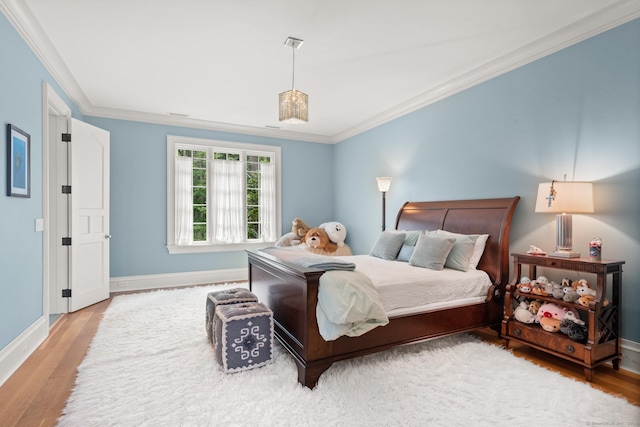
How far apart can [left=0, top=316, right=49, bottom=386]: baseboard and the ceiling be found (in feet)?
8.09

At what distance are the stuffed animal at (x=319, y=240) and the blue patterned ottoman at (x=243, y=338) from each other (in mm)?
2791

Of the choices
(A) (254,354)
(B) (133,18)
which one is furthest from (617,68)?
(B) (133,18)

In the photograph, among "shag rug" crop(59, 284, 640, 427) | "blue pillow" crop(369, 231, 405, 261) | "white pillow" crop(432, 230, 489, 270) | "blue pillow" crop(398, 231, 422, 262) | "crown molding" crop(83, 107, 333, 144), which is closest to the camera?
"shag rug" crop(59, 284, 640, 427)

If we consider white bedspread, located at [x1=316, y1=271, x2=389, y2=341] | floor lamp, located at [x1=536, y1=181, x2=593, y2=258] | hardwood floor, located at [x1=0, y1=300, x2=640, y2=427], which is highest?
floor lamp, located at [x1=536, y1=181, x2=593, y2=258]

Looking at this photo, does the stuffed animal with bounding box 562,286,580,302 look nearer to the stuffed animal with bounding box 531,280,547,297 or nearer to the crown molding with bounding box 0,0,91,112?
the stuffed animal with bounding box 531,280,547,297

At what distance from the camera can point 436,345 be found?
2.95 meters

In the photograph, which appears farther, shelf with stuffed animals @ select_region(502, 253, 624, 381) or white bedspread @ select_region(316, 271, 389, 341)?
shelf with stuffed animals @ select_region(502, 253, 624, 381)

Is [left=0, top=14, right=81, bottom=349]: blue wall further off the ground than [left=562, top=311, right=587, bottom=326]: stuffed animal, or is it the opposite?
[left=0, top=14, right=81, bottom=349]: blue wall

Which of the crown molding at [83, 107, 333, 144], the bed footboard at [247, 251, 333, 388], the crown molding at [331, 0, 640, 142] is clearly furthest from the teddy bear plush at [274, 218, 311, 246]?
the bed footboard at [247, 251, 333, 388]

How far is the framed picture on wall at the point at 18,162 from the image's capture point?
252cm

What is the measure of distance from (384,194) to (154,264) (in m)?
3.77

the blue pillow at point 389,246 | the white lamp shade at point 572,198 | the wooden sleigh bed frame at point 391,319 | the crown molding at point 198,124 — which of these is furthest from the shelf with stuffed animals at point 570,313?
the crown molding at point 198,124

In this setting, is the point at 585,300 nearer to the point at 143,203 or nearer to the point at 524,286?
the point at 524,286

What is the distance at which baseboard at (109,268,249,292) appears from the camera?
5051 mm
